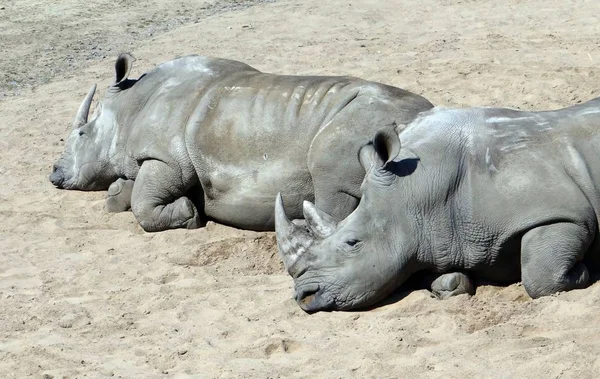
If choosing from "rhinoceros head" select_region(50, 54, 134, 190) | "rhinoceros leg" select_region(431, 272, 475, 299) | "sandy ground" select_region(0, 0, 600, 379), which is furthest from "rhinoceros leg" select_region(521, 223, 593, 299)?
"rhinoceros head" select_region(50, 54, 134, 190)

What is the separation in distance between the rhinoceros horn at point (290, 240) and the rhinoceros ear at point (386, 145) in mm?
638

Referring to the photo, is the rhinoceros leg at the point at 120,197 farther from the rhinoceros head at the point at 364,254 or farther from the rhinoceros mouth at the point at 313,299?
the rhinoceros mouth at the point at 313,299

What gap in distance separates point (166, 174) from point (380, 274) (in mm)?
2335

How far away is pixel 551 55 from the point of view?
444 inches

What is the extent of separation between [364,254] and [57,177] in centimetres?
366

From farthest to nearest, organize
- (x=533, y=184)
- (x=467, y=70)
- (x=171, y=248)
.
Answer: (x=467, y=70)
(x=171, y=248)
(x=533, y=184)

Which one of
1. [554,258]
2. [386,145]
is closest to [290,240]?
[386,145]

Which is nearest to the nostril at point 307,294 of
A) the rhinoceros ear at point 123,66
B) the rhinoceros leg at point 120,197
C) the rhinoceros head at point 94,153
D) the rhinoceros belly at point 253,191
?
the rhinoceros belly at point 253,191

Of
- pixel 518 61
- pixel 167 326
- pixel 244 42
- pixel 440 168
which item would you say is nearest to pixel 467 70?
pixel 518 61

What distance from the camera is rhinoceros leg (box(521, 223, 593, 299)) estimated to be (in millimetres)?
6473

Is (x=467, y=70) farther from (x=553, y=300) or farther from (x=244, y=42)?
(x=553, y=300)

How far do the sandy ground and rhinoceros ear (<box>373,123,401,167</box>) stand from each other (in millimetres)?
818

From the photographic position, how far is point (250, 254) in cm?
794

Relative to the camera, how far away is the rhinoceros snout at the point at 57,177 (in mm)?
9562
